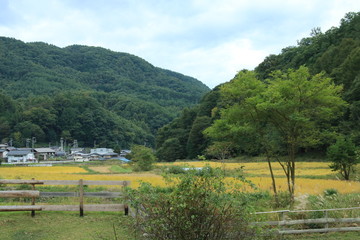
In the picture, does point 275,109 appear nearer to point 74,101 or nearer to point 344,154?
point 344,154

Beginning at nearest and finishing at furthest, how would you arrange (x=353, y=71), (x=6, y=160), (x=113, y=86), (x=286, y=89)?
1. (x=286, y=89)
2. (x=353, y=71)
3. (x=6, y=160)
4. (x=113, y=86)

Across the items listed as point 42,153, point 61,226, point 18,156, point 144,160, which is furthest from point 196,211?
point 42,153

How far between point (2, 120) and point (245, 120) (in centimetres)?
11357

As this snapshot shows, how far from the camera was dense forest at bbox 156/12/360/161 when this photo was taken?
12250 mm

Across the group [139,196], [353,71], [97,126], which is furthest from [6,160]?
[139,196]

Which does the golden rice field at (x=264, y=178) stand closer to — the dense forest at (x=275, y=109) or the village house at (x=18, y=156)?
the dense forest at (x=275, y=109)

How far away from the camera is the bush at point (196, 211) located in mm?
3922

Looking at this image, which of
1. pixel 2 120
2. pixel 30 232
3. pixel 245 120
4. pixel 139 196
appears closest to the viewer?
pixel 139 196

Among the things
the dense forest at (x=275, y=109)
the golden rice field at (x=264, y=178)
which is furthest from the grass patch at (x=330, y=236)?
the dense forest at (x=275, y=109)

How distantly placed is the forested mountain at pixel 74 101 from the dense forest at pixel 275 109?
45.5 metres

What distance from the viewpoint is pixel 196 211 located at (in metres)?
3.94

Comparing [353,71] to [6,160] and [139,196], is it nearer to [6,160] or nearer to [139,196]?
[139,196]

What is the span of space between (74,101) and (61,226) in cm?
12412

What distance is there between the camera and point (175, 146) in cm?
7862
